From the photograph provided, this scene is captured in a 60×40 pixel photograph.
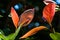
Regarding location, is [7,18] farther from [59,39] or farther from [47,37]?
[59,39]

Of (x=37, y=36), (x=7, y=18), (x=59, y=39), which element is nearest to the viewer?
(x=59, y=39)

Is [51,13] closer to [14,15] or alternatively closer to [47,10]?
[47,10]

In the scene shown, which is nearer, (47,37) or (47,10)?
(47,10)

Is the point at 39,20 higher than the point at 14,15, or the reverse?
the point at 14,15

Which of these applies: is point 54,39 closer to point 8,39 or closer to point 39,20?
point 8,39

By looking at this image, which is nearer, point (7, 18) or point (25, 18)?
point (25, 18)

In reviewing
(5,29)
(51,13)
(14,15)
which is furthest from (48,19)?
(5,29)

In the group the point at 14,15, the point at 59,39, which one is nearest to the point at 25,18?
the point at 14,15

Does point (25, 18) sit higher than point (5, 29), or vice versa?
point (25, 18)

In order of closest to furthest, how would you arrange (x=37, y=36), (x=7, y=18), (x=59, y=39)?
1. (x=59, y=39)
2. (x=37, y=36)
3. (x=7, y=18)
